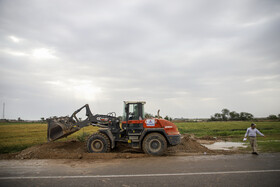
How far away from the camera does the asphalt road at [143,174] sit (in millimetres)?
5848

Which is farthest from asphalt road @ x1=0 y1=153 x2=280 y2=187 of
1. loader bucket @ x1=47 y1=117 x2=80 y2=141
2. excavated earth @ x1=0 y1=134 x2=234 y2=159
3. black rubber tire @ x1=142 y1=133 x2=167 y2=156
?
loader bucket @ x1=47 y1=117 x2=80 y2=141

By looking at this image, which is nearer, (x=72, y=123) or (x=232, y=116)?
(x=72, y=123)

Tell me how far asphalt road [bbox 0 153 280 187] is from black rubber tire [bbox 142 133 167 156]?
1.64 m

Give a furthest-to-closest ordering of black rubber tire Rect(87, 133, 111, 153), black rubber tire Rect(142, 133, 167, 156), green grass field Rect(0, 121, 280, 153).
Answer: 1. green grass field Rect(0, 121, 280, 153)
2. black rubber tire Rect(87, 133, 111, 153)
3. black rubber tire Rect(142, 133, 167, 156)

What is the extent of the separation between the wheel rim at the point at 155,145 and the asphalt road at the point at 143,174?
169cm

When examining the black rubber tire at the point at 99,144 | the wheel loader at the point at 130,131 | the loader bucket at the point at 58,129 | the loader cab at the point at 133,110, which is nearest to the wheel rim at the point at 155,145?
the wheel loader at the point at 130,131

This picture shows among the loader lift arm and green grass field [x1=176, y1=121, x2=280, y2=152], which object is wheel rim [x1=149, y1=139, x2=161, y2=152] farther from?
green grass field [x1=176, y1=121, x2=280, y2=152]

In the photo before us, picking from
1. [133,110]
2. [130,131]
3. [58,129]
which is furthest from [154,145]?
[58,129]

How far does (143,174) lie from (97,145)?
476cm

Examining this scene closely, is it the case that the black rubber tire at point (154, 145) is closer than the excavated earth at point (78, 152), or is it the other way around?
the excavated earth at point (78, 152)

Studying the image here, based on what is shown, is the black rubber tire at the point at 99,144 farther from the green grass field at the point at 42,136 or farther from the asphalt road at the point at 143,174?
the green grass field at the point at 42,136

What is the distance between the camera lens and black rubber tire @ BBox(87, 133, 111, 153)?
1067cm

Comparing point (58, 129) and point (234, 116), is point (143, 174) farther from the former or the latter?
point (234, 116)

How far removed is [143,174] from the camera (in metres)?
6.71
